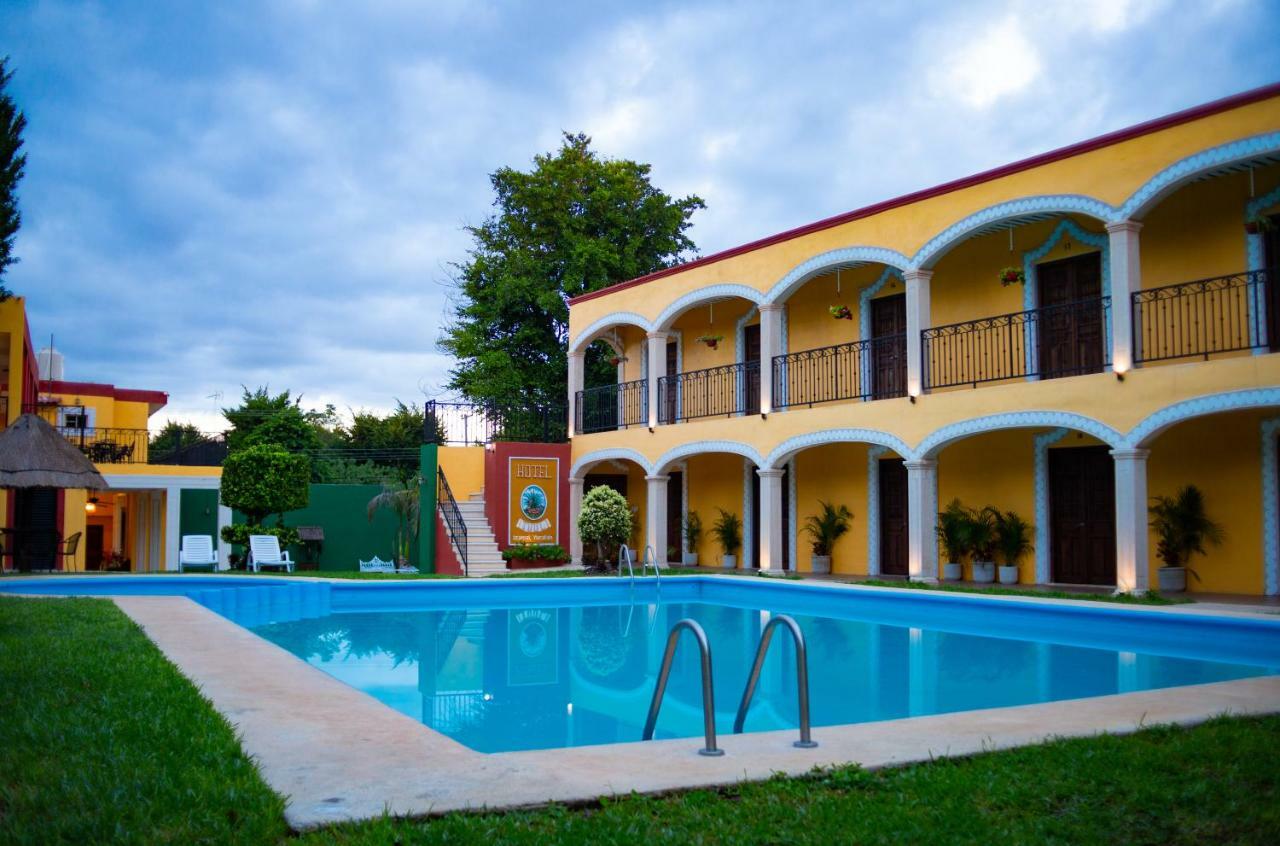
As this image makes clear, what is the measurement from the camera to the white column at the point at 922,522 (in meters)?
14.3

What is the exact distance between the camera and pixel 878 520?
1691 cm

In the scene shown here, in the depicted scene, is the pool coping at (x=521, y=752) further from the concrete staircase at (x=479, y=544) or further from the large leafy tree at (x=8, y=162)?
the concrete staircase at (x=479, y=544)

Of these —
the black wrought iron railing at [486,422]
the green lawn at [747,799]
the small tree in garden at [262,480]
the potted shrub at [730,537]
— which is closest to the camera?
the green lawn at [747,799]

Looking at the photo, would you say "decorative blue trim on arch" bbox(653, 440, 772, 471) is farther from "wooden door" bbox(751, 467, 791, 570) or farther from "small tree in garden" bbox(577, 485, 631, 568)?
"small tree in garden" bbox(577, 485, 631, 568)

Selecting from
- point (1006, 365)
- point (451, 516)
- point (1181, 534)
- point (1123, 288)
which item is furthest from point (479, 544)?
point (1123, 288)

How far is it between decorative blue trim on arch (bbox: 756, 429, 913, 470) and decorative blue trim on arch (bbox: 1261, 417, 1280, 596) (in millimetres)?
4255

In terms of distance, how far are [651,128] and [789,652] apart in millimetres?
17174

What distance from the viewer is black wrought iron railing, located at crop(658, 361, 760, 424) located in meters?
19.2

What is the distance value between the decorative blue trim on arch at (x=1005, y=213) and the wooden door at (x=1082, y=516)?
3.24m

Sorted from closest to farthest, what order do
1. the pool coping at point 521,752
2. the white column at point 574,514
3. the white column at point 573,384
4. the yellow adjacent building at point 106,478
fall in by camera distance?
the pool coping at point 521,752 → the yellow adjacent building at point 106,478 → the white column at point 574,514 → the white column at point 573,384

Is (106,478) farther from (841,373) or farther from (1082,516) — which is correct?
(1082,516)

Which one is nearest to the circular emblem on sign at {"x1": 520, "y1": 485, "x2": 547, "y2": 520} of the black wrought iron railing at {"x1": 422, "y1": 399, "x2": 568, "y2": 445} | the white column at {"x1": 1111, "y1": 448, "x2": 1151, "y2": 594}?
the black wrought iron railing at {"x1": 422, "y1": 399, "x2": 568, "y2": 445}

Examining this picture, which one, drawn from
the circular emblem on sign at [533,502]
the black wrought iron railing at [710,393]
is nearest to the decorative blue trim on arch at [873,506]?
the black wrought iron railing at [710,393]

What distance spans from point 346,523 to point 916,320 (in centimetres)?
1466
